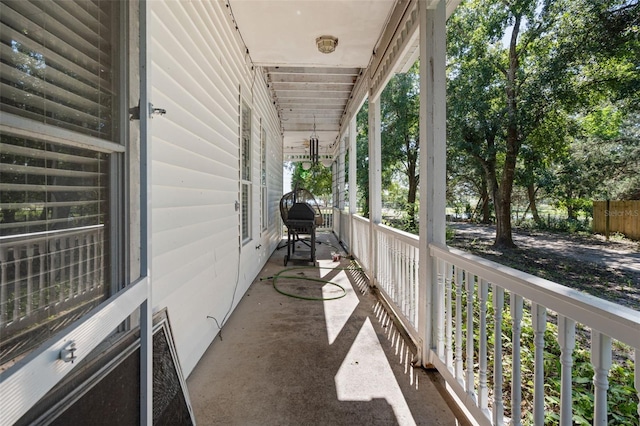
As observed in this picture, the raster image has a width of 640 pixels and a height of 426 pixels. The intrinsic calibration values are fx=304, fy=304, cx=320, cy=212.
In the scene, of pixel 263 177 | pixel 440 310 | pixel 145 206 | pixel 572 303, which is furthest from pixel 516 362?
pixel 263 177

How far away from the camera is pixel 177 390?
1.54 meters

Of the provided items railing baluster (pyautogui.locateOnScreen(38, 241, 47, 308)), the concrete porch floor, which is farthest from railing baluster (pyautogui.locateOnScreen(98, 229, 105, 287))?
the concrete porch floor

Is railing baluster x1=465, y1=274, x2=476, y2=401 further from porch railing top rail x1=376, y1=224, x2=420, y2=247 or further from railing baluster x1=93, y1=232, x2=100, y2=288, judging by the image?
railing baluster x1=93, y1=232, x2=100, y2=288

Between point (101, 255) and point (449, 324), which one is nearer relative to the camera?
point (101, 255)

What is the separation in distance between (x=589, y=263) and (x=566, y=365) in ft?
12.8

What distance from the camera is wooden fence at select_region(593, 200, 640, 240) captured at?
3.58m

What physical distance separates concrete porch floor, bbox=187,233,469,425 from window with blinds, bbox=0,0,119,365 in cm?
136

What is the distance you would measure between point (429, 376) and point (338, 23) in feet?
11.5

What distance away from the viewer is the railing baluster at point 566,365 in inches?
43.5

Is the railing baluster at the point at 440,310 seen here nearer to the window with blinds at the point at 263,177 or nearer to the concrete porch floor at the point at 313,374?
the concrete porch floor at the point at 313,374

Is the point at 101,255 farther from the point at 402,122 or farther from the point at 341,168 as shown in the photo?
the point at 402,122

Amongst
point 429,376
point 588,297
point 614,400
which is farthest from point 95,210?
point 614,400

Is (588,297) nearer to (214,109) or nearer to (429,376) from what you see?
(429,376)

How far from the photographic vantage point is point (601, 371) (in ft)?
3.18
